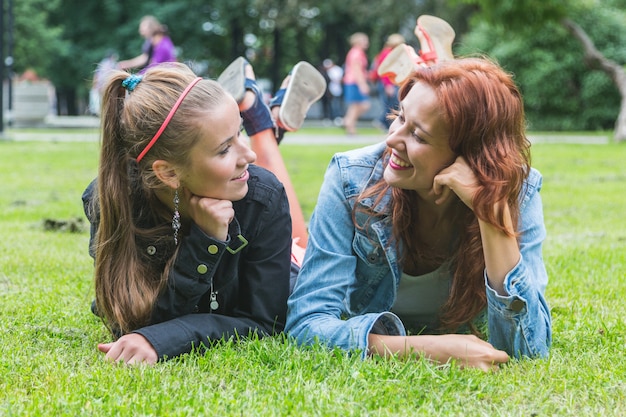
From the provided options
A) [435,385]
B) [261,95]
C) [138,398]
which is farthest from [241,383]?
[261,95]

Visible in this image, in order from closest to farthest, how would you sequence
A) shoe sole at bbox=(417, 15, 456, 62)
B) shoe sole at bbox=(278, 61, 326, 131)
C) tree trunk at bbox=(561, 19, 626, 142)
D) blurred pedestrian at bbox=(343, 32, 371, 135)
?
shoe sole at bbox=(417, 15, 456, 62), shoe sole at bbox=(278, 61, 326, 131), tree trunk at bbox=(561, 19, 626, 142), blurred pedestrian at bbox=(343, 32, 371, 135)

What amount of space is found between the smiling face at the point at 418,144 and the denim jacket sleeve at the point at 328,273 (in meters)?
0.26

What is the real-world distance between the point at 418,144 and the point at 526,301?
0.62 meters

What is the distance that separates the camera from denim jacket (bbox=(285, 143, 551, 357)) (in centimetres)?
290

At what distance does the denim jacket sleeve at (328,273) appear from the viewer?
9.87ft

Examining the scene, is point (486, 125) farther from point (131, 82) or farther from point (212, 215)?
point (131, 82)

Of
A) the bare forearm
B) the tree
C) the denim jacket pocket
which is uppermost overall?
the tree

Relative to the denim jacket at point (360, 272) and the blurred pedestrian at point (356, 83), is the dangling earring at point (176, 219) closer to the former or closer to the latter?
the denim jacket at point (360, 272)

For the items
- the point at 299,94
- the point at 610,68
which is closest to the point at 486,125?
the point at 299,94

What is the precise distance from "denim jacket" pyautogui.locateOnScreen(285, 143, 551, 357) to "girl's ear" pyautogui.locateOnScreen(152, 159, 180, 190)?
0.52 m

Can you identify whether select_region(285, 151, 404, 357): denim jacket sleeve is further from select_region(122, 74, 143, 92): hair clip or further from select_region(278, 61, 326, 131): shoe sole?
select_region(278, 61, 326, 131): shoe sole

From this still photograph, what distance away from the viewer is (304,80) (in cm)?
480

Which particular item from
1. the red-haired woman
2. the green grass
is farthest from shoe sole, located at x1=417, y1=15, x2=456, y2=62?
the red-haired woman

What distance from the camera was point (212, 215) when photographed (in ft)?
9.48
